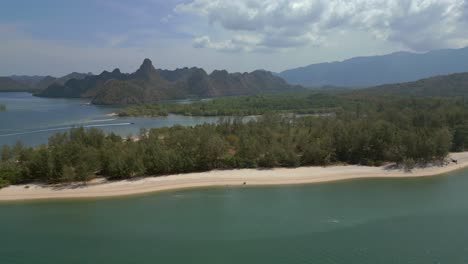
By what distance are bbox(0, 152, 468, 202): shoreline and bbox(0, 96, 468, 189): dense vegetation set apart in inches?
50.6

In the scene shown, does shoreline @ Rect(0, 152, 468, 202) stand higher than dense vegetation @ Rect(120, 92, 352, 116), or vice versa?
dense vegetation @ Rect(120, 92, 352, 116)

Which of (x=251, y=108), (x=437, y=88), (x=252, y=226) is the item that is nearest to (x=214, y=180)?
(x=252, y=226)

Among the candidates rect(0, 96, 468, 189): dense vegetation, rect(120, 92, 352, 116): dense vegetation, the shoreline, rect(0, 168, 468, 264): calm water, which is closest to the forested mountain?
rect(120, 92, 352, 116): dense vegetation

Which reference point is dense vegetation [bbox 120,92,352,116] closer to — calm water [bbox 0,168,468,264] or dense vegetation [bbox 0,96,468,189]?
dense vegetation [bbox 0,96,468,189]

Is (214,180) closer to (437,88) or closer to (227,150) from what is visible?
(227,150)

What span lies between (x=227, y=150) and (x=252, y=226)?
19.3m

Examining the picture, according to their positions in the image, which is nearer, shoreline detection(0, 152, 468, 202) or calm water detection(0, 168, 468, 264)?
calm water detection(0, 168, 468, 264)

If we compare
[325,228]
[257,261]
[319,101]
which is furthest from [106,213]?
[319,101]

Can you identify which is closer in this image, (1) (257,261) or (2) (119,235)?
(1) (257,261)

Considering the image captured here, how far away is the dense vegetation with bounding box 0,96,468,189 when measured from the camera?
37.4 meters

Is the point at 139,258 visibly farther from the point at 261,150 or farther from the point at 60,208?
the point at 261,150

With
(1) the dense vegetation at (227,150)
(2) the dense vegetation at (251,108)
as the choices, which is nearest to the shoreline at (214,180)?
(1) the dense vegetation at (227,150)

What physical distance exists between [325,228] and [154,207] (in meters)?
14.1

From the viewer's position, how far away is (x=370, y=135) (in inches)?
1773
